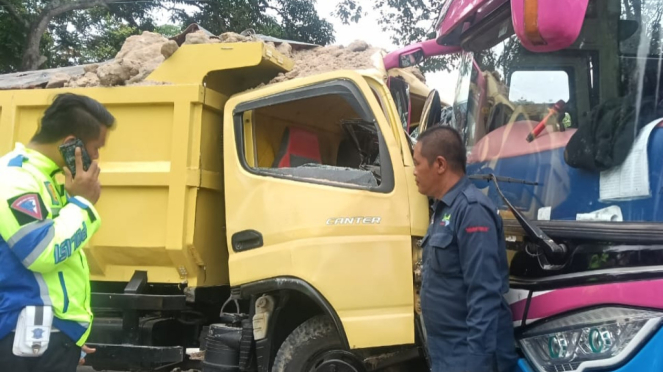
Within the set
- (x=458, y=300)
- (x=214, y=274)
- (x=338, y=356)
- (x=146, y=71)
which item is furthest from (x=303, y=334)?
(x=146, y=71)

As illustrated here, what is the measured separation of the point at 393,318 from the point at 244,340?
1.06 m

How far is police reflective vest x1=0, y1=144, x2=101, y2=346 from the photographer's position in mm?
2004

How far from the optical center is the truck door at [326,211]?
10.2 feet

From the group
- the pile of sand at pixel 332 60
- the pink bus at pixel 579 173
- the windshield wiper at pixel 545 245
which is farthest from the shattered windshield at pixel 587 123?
the pile of sand at pixel 332 60

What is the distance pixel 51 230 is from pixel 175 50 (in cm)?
229

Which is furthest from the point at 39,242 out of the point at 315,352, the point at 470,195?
the point at 315,352

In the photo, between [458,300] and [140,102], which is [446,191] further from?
[140,102]

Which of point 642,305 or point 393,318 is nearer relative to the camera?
point 642,305

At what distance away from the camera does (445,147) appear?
103 inches

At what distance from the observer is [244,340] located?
3.65 metres

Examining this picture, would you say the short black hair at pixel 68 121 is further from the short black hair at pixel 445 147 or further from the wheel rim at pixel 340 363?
the wheel rim at pixel 340 363

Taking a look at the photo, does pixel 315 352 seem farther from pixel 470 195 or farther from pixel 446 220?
pixel 470 195

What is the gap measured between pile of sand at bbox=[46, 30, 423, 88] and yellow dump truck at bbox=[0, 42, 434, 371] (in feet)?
0.42

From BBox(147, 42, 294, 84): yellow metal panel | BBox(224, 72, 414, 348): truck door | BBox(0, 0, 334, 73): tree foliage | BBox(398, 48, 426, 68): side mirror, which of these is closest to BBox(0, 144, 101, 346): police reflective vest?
BBox(224, 72, 414, 348): truck door
